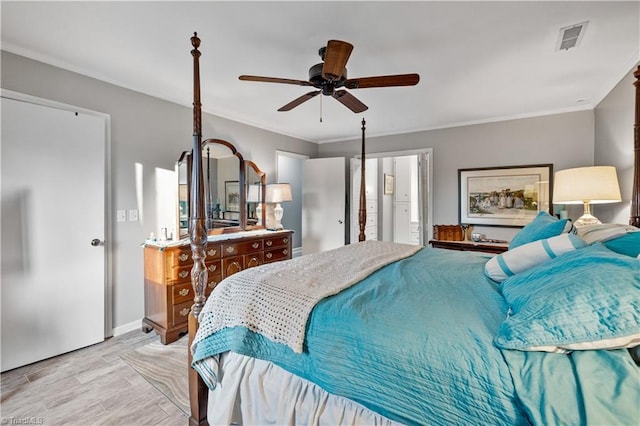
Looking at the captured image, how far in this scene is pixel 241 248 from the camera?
3408 mm

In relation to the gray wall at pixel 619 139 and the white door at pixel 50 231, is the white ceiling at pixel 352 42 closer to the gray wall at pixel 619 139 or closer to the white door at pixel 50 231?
the gray wall at pixel 619 139

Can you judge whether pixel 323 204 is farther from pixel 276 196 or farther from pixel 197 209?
pixel 197 209

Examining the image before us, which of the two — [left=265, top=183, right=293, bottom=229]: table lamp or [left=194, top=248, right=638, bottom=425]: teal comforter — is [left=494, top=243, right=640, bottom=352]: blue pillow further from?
[left=265, top=183, right=293, bottom=229]: table lamp

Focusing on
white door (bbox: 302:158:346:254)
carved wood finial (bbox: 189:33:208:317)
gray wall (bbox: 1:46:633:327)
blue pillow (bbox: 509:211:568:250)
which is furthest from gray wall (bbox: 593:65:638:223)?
carved wood finial (bbox: 189:33:208:317)

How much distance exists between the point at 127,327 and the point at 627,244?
12.8ft

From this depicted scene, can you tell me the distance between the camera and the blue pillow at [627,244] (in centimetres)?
129

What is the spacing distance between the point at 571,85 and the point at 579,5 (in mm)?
1605

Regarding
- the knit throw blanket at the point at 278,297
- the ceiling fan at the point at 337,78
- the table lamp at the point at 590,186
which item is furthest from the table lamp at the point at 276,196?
the table lamp at the point at 590,186

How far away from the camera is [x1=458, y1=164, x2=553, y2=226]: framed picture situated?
3959 millimetres

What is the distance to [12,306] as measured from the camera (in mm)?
2312

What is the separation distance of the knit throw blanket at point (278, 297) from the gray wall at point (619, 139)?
2.65m

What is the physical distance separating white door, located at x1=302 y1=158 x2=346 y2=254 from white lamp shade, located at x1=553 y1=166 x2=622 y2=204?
10.1 ft

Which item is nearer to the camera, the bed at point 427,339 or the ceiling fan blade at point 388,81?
the bed at point 427,339

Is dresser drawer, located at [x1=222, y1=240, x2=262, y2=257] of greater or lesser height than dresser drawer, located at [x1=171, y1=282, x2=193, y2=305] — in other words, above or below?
above
